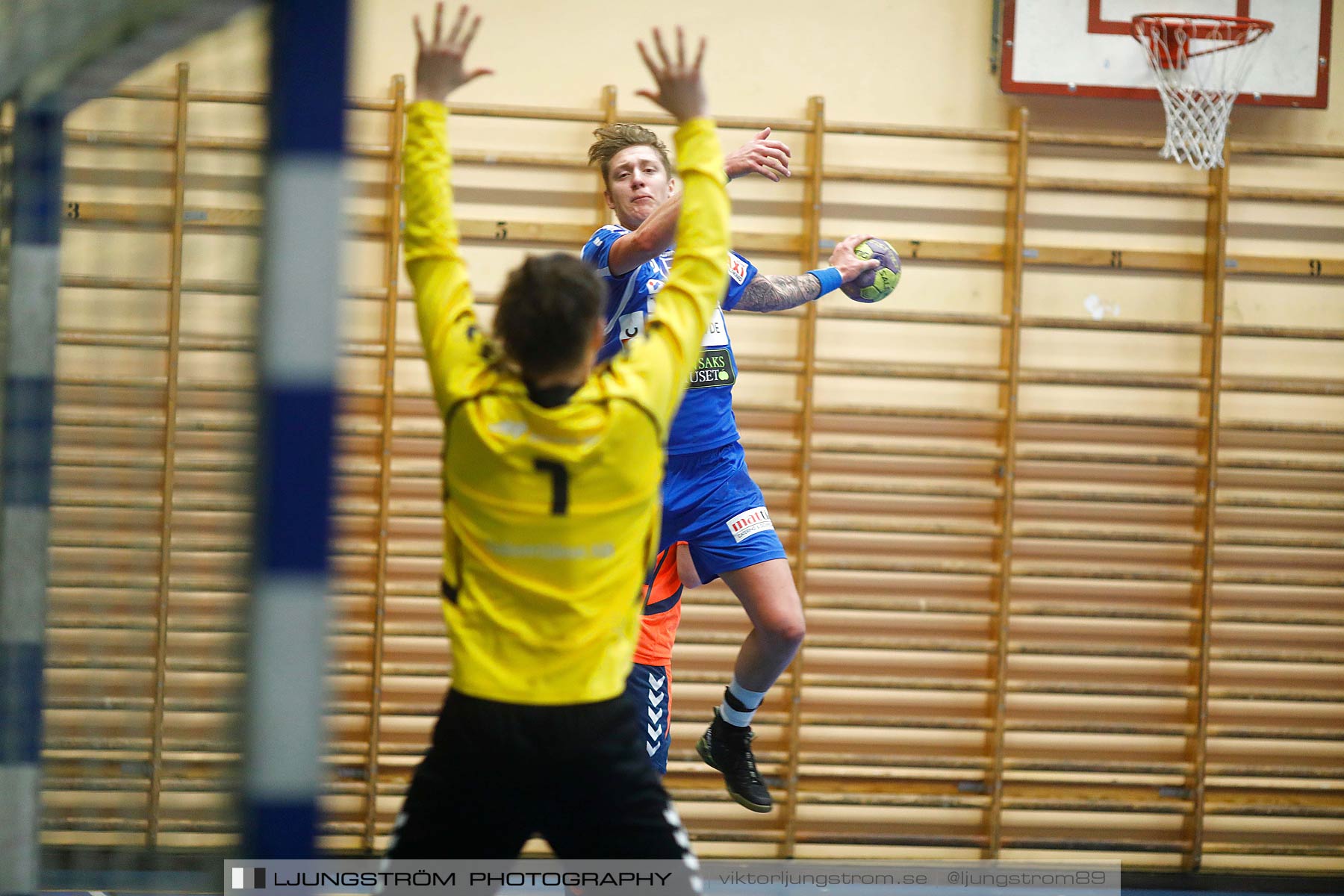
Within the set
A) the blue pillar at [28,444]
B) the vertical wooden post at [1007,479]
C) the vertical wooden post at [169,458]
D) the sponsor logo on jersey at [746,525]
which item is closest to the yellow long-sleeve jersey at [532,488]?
the vertical wooden post at [169,458]

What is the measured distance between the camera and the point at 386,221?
5.66m

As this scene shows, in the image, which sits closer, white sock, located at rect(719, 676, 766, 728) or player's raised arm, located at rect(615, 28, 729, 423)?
player's raised arm, located at rect(615, 28, 729, 423)

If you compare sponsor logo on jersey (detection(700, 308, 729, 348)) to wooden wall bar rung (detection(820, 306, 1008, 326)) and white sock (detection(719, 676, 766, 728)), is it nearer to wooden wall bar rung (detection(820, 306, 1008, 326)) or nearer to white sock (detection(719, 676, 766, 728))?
white sock (detection(719, 676, 766, 728))

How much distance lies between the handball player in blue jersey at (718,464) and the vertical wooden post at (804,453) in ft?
6.66

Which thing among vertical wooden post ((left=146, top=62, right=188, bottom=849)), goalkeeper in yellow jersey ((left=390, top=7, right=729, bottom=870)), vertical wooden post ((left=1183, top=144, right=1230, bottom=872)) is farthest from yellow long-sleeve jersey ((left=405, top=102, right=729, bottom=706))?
vertical wooden post ((left=1183, top=144, right=1230, bottom=872))

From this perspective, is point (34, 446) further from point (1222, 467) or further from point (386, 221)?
point (1222, 467)

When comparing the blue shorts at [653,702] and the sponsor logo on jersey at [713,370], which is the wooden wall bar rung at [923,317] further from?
Answer: the blue shorts at [653,702]

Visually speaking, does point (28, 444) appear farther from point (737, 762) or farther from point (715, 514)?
point (737, 762)

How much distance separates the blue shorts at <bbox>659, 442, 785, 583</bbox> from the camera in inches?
136

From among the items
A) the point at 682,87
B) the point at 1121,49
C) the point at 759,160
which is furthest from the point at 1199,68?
the point at 682,87

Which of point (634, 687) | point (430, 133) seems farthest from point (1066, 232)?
point (430, 133)

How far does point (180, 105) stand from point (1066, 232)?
477 centimetres

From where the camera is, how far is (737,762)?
12.0 feet

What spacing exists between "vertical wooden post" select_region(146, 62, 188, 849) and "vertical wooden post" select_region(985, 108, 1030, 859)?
4.30 meters
